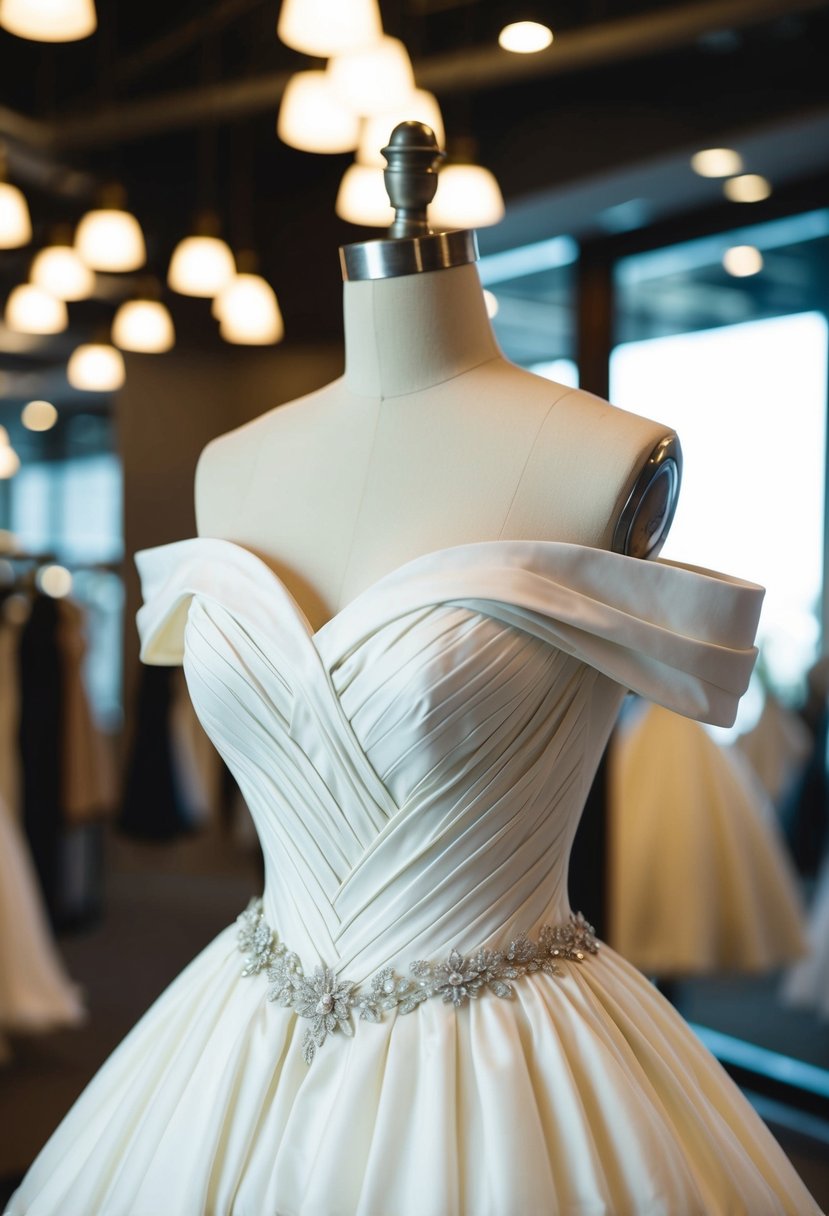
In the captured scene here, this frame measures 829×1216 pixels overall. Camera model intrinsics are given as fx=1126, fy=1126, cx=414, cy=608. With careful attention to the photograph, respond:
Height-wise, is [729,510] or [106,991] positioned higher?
[729,510]

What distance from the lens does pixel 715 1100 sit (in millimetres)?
1260

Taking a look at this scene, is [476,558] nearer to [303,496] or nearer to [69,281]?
[303,496]

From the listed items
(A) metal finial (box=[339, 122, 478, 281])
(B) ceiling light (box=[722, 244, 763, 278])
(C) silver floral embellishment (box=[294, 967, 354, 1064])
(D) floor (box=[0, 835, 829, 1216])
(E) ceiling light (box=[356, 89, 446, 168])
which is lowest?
(D) floor (box=[0, 835, 829, 1216])

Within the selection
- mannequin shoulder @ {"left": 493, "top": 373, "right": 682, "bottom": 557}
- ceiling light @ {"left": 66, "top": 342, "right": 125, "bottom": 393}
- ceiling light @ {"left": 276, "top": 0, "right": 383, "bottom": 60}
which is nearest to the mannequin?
mannequin shoulder @ {"left": 493, "top": 373, "right": 682, "bottom": 557}

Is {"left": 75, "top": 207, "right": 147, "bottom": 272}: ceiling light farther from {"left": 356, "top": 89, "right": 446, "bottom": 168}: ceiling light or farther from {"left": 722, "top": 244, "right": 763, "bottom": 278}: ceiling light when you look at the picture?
{"left": 722, "top": 244, "right": 763, "bottom": 278}: ceiling light

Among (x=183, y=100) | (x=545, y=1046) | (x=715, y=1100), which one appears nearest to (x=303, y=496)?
(x=545, y=1046)

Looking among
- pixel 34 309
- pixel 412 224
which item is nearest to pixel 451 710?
pixel 412 224

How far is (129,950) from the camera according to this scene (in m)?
3.85

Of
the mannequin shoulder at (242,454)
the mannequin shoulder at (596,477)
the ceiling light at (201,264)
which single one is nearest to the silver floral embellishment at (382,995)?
the mannequin shoulder at (596,477)

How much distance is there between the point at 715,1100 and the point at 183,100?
337cm

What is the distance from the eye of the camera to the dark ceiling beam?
2752mm

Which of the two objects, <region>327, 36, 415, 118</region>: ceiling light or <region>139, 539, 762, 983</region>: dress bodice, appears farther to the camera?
<region>327, 36, 415, 118</region>: ceiling light

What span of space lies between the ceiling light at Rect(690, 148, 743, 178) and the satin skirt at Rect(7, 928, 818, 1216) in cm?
234

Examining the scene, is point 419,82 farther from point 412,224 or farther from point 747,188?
point 412,224
